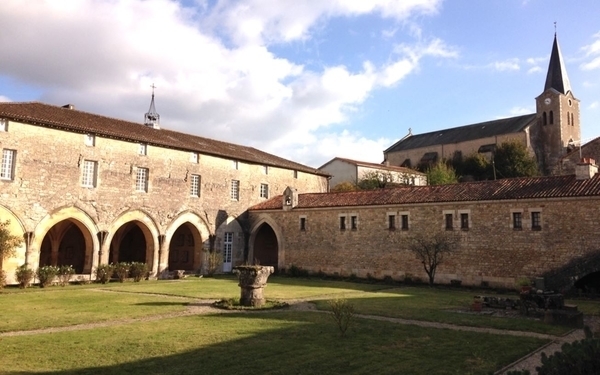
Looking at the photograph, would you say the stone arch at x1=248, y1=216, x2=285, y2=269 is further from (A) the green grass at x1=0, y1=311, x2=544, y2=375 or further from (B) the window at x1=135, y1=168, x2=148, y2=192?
(A) the green grass at x1=0, y1=311, x2=544, y2=375

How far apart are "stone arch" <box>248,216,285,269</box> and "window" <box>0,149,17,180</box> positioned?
15.9 meters

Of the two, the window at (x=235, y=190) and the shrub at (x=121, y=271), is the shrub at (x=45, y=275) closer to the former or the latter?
the shrub at (x=121, y=271)

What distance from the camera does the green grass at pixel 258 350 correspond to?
25.2 feet

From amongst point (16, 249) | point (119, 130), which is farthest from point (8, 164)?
point (119, 130)

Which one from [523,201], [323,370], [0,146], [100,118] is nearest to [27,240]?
[0,146]

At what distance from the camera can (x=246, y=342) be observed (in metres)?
9.61

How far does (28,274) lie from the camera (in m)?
21.3

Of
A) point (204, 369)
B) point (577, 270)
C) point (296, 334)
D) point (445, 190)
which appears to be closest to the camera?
point (204, 369)

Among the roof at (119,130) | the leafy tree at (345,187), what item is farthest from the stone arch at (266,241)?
the leafy tree at (345,187)

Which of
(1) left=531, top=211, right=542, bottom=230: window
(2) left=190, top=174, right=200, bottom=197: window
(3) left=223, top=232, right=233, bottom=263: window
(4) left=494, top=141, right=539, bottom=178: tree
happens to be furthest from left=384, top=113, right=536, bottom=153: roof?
(2) left=190, top=174, right=200, bottom=197: window

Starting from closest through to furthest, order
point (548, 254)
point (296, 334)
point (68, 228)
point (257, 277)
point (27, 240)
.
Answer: point (296, 334) → point (257, 277) → point (548, 254) → point (27, 240) → point (68, 228)

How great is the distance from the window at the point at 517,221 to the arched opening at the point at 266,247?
57.9 ft

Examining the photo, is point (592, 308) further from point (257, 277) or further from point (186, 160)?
point (186, 160)

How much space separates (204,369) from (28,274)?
58.4ft
